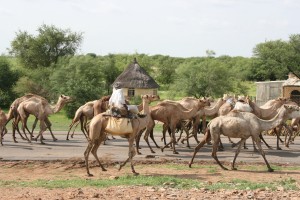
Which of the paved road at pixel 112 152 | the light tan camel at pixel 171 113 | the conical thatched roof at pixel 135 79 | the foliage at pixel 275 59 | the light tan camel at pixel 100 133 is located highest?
the foliage at pixel 275 59

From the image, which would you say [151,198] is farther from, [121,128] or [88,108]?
[88,108]

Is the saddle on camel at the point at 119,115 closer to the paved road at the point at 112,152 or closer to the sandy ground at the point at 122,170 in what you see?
the sandy ground at the point at 122,170

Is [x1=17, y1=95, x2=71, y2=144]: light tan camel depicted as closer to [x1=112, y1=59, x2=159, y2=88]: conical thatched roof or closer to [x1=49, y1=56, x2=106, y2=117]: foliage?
[x1=49, y1=56, x2=106, y2=117]: foliage

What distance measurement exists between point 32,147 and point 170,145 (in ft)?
18.6

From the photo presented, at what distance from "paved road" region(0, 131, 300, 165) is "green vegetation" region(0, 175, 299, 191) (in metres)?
4.19

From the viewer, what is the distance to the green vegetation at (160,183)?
1306cm

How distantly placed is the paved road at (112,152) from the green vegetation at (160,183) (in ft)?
13.7

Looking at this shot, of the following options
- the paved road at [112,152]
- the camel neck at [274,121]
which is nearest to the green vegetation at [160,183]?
the camel neck at [274,121]

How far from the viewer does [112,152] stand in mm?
20062

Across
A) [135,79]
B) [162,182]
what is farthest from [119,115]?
[135,79]

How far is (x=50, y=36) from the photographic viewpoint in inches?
3039

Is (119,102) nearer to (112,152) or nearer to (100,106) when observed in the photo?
(112,152)

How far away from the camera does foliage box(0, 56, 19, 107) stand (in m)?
54.3

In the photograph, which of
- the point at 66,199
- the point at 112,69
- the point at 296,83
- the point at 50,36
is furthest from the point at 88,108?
the point at 50,36
